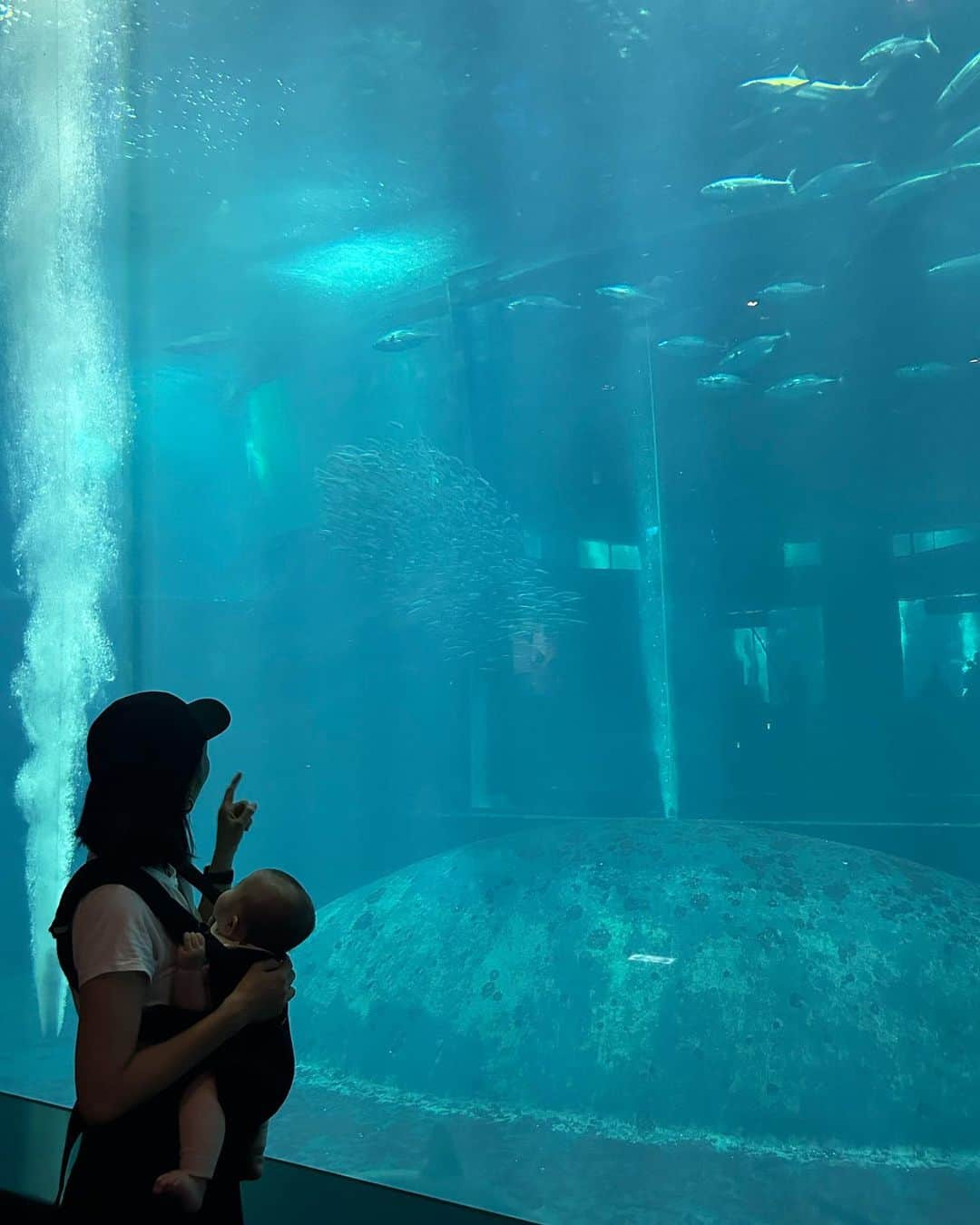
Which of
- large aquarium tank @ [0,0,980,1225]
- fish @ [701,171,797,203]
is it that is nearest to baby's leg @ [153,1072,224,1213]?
large aquarium tank @ [0,0,980,1225]

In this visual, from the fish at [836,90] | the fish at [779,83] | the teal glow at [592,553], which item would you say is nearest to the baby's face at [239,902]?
the fish at [779,83]

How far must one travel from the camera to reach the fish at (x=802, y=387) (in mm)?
10633

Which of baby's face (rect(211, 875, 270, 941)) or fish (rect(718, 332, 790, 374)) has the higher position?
fish (rect(718, 332, 790, 374))

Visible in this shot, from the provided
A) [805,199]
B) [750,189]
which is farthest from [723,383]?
[750,189]

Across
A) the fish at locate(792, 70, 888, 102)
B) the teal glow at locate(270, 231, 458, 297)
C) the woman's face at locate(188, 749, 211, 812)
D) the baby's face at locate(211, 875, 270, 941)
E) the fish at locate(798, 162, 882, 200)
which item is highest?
the teal glow at locate(270, 231, 458, 297)

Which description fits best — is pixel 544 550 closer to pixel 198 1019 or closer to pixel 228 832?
pixel 228 832

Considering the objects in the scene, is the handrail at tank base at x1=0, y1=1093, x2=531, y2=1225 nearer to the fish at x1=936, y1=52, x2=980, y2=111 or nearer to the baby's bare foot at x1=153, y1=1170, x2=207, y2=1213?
the baby's bare foot at x1=153, y1=1170, x2=207, y2=1213

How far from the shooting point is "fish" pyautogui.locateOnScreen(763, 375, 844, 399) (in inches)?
419

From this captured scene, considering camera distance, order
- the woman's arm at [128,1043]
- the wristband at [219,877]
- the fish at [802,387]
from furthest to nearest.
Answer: the fish at [802,387], the wristband at [219,877], the woman's arm at [128,1043]

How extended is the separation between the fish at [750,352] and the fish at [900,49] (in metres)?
3.33

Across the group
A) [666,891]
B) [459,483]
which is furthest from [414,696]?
[666,891]

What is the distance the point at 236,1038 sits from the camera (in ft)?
4.17

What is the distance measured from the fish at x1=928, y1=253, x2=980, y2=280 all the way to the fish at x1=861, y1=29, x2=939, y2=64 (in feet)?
8.46

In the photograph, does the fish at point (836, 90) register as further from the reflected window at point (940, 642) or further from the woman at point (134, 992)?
the woman at point (134, 992)
